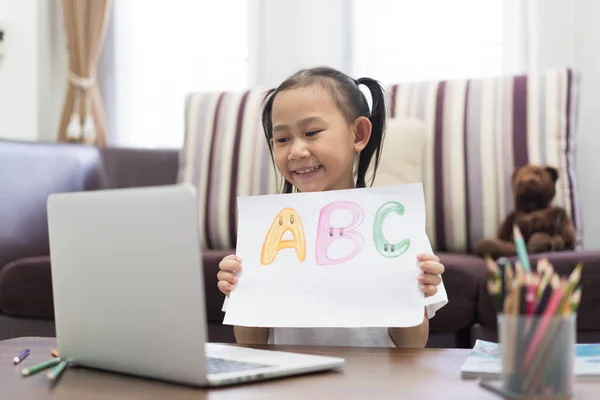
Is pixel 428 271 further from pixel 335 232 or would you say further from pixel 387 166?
pixel 387 166

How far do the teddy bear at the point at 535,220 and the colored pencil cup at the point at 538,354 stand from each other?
1415 millimetres

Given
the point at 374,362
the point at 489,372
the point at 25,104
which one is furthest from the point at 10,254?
the point at 489,372

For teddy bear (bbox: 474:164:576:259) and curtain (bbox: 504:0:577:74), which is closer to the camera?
teddy bear (bbox: 474:164:576:259)

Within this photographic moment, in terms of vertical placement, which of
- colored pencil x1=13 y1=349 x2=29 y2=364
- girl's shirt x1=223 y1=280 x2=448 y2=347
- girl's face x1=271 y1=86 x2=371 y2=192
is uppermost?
girl's face x1=271 y1=86 x2=371 y2=192

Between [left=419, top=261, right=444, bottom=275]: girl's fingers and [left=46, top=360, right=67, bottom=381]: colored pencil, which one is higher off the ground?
[left=419, top=261, right=444, bottom=275]: girl's fingers

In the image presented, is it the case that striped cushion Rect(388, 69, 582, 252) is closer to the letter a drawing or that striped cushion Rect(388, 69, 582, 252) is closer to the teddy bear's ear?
the teddy bear's ear

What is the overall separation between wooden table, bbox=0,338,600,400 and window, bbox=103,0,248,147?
2482mm

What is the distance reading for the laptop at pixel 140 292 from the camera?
0.70 metres

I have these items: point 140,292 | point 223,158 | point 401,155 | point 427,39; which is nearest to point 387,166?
point 401,155

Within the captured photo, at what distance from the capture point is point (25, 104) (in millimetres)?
3377

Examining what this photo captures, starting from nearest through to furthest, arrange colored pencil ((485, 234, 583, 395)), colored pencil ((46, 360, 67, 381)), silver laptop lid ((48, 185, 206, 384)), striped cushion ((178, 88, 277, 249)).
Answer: colored pencil ((485, 234, 583, 395)), silver laptop lid ((48, 185, 206, 384)), colored pencil ((46, 360, 67, 381)), striped cushion ((178, 88, 277, 249))

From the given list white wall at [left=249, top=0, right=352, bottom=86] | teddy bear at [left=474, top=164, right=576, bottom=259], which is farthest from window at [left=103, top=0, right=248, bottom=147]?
teddy bear at [left=474, top=164, right=576, bottom=259]

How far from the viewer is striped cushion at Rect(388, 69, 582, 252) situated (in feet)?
7.19

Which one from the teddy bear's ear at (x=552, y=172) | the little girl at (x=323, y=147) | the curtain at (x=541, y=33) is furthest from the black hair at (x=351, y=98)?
the curtain at (x=541, y=33)
